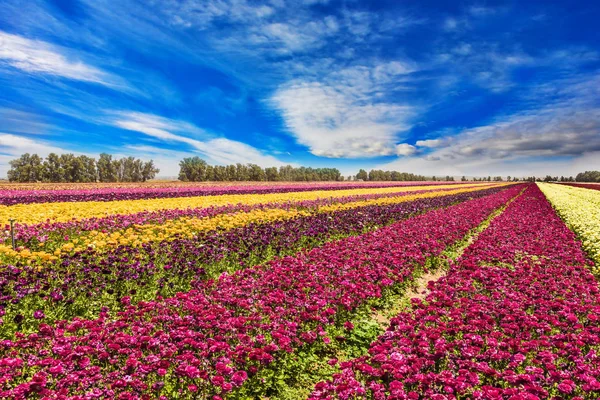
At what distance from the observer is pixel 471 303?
18.6ft

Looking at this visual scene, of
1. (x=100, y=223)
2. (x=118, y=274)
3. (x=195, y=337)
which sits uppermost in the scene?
(x=100, y=223)

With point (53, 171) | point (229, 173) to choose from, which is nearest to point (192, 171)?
point (229, 173)

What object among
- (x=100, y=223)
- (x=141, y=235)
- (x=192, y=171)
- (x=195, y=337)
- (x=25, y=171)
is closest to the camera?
(x=195, y=337)

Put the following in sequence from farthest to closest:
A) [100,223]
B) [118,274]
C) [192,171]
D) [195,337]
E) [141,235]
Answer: [192,171], [100,223], [141,235], [118,274], [195,337]

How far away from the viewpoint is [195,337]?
14.0 ft

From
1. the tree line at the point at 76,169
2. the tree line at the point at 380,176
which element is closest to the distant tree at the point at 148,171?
the tree line at the point at 76,169

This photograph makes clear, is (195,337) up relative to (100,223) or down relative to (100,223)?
down

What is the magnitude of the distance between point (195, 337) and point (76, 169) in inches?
4999

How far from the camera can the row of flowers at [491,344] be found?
3.40 meters

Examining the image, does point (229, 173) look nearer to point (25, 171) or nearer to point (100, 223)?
point (25, 171)

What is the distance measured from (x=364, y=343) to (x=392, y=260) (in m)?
3.28

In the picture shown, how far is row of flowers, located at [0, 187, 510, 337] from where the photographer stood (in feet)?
18.6

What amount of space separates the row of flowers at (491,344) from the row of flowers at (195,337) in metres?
1.03

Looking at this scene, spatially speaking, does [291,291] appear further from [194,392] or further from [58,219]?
[58,219]
